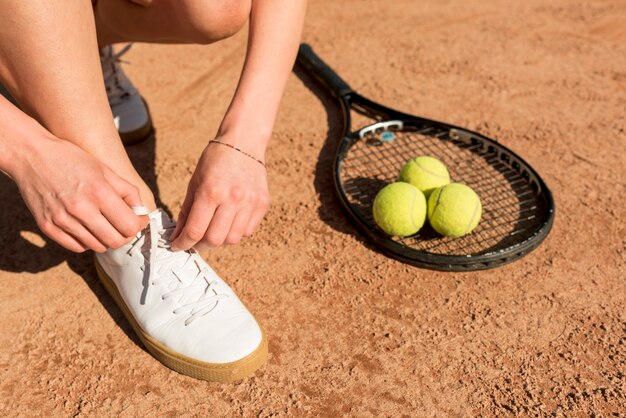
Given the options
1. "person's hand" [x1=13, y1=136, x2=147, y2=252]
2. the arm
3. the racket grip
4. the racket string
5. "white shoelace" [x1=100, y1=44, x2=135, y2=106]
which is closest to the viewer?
"person's hand" [x1=13, y1=136, x2=147, y2=252]

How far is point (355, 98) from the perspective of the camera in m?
2.31

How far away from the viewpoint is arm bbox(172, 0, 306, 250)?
4.06 feet

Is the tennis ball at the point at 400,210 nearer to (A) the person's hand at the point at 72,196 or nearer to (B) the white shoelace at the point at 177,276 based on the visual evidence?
(B) the white shoelace at the point at 177,276

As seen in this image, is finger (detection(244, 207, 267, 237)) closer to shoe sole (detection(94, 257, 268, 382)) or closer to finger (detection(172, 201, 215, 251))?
finger (detection(172, 201, 215, 251))

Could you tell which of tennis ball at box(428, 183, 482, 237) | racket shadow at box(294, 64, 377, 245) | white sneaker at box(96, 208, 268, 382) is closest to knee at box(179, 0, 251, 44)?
white sneaker at box(96, 208, 268, 382)

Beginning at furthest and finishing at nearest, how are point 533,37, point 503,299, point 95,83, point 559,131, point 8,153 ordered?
1. point 533,37
2. point 559,131
3. point 503,299
4. point 95,83
5. point 8,153

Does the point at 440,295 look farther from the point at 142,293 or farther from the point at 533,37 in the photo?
the point at 533,37

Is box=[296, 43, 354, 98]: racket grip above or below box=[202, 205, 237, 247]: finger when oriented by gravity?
below

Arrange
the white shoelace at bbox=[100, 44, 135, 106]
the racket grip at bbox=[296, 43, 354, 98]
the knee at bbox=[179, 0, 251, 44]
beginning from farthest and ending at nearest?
1. the racket grip at bbox=[296, 43, 354, 98]
2. the white shoelace at bbox=[100, 44, 135, 106]
3. the knee at bbox=[179, 0, 251, 44]

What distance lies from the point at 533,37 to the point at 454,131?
1.11 m

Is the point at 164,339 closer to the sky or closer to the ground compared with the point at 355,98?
closer to the ground

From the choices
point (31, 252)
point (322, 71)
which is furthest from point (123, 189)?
point (322, 71)

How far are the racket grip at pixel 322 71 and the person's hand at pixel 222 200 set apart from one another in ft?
3.61

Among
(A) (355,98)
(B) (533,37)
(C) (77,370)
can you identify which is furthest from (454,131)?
(C) (77,370)
